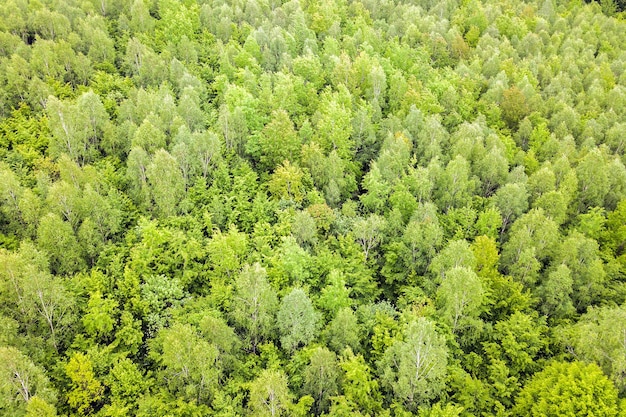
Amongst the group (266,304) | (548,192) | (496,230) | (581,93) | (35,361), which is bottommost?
(35,361)

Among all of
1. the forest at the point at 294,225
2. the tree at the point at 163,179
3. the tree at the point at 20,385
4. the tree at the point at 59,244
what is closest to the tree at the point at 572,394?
the forest at the point at 294,225

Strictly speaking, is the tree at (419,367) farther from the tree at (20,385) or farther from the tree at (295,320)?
the tree at (20,385)

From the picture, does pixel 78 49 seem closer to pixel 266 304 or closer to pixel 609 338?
pixel 266 304

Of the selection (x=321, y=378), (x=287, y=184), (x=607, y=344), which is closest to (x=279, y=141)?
(x=287, y=184)

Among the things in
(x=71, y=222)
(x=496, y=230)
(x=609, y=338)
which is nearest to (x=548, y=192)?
(x=496, y=230)

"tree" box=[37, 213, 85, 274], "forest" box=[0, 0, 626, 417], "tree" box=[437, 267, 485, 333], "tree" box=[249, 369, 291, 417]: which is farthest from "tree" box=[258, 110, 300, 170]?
"tree" box=[249, 369, 291, 417]

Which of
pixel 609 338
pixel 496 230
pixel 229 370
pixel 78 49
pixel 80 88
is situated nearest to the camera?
pixel 609 338

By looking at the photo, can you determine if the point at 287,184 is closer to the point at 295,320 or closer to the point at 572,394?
the point at 295,320
